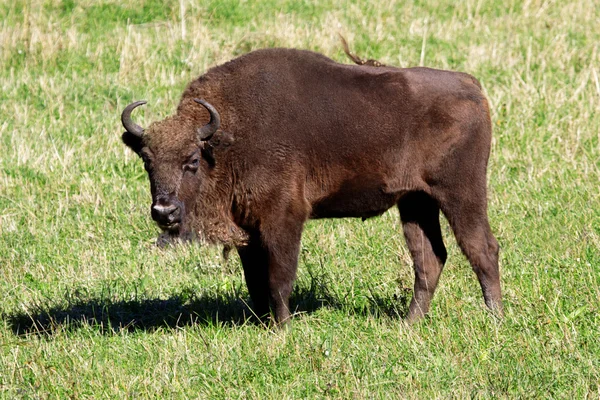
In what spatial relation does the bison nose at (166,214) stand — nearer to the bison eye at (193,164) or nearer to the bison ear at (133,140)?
the bison eye at (193,164)

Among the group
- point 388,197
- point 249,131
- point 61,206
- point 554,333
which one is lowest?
point 61,206

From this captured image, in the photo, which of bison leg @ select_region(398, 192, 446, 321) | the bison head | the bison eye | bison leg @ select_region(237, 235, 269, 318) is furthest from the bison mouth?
bison leg @ select_region(398, 192, 446, 321)

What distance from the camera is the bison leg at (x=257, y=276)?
7125 mm

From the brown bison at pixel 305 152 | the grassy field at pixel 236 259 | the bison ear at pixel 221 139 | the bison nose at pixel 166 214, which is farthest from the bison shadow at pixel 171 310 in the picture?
the bison ear at pixel 221 139

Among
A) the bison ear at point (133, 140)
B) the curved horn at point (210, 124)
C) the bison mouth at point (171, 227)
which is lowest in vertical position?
the bison mouth at point (171, 227)

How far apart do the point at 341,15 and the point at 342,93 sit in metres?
9.12

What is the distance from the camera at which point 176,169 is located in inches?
263

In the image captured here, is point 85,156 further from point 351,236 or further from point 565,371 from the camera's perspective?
point 565,371

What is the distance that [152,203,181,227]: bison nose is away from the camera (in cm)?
647

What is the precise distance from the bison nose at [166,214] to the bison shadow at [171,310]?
83cm

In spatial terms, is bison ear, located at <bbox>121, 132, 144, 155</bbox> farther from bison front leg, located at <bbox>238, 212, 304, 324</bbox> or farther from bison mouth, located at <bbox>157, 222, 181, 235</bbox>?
bison front leg, located at <bbox>238, 212, 304, 324</bbox>

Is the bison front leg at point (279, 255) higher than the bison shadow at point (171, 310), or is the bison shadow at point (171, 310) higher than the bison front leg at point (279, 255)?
the bison front leg at point (279, 255)

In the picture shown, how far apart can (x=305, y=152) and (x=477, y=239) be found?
154cm

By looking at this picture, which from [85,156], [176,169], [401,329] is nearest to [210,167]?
[176,169]
